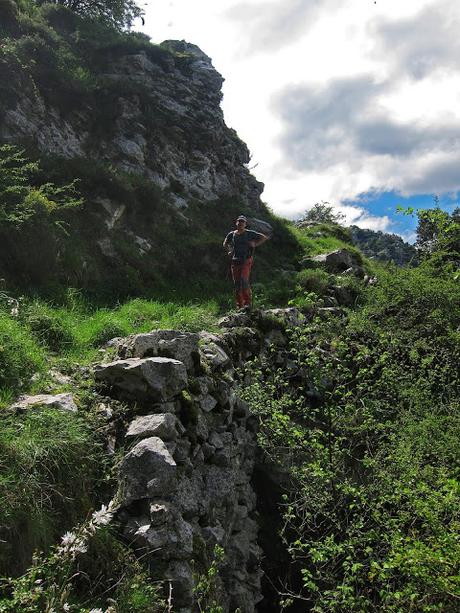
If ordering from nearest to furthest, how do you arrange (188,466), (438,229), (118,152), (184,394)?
(188,466)
(184,394)
(438,229)
(118,152)

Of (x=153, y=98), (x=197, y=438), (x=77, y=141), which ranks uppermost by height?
(x=153, y=98)

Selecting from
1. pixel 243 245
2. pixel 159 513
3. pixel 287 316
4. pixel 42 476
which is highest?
pixel 243 245

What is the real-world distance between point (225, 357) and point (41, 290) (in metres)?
4.51

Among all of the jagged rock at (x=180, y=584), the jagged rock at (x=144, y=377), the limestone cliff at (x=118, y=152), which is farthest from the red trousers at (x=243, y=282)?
the jagged rock at (x=180, y=584)

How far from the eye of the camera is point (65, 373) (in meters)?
7.14

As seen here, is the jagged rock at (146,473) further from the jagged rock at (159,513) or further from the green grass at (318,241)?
the green grass at (318,241)

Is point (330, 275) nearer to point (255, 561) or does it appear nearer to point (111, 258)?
point (111, 258)

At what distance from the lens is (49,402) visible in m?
5.65

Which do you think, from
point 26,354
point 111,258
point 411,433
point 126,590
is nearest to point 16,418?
point 26,354

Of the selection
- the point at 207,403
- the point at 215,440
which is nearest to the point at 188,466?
the point at 215,440

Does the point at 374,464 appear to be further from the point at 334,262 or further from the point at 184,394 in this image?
the point at 334,262

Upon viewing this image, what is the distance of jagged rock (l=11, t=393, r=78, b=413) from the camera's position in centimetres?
555

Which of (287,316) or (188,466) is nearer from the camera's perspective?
(188,466)

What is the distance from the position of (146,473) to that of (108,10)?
103 ft
